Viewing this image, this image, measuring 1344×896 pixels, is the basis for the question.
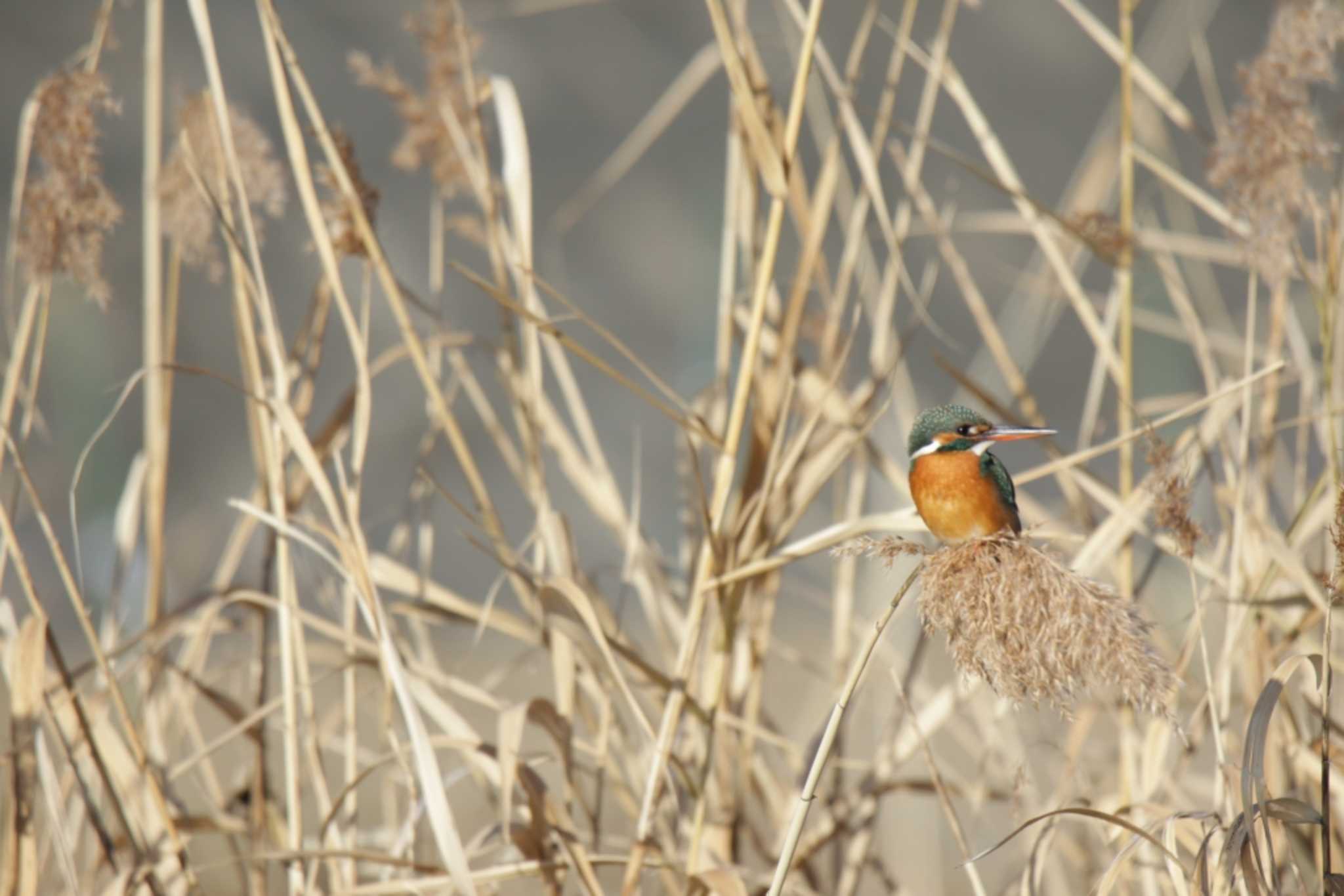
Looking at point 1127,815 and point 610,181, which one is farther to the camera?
point 610,181

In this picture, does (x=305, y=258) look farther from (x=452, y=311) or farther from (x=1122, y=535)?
(x=1122, y=535)

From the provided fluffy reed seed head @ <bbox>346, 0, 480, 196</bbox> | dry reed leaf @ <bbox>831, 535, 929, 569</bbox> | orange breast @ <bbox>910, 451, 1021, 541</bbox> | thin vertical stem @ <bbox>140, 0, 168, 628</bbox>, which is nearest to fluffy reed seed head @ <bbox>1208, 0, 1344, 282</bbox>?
orange breast @ <bbox>910, 451, 1021, 541</bbox>

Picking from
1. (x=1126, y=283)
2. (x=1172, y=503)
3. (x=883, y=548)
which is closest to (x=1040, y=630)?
(x=883, y=548)

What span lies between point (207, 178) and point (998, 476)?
671 millimetres

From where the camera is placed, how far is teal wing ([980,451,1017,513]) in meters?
0.69

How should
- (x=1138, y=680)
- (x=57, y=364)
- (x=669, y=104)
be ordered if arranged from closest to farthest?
(x=1138, y=680) → (x=669, y=104) → (x=57, y=364)

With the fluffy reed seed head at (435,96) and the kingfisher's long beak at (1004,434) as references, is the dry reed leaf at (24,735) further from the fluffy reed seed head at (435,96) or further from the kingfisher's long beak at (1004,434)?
the kingfisher's long beak at (1004,434)

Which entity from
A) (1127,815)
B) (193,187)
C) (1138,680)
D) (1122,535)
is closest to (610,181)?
(193,187)

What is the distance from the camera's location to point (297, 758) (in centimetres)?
91

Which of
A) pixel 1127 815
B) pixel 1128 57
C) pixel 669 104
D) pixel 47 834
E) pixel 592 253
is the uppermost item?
pixel 592 253

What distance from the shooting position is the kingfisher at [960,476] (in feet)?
2.21

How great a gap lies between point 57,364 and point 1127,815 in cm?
256

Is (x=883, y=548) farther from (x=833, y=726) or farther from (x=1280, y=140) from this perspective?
(x=1280, y=140)

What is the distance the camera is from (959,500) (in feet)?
2.22
